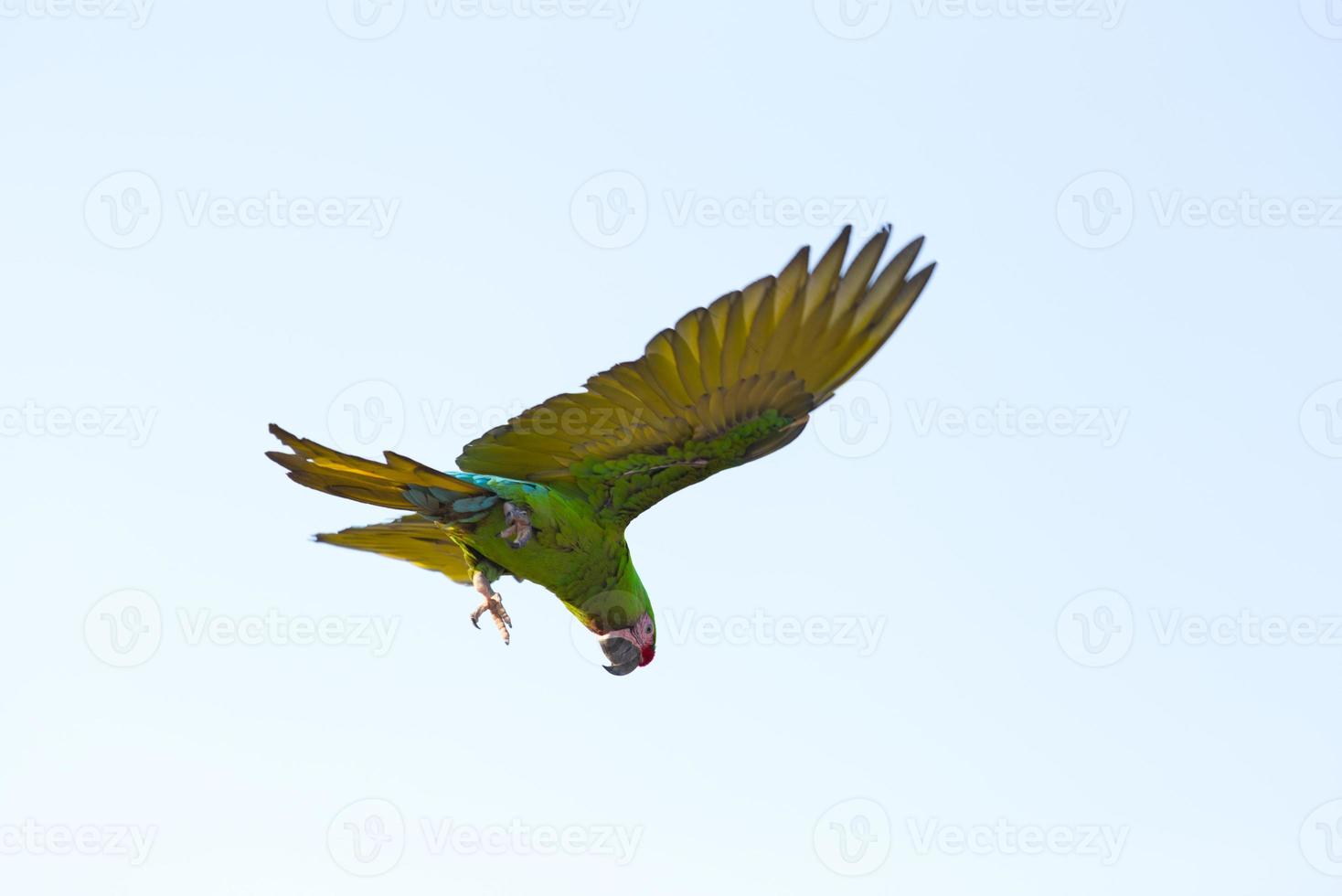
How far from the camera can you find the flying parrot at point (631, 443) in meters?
8.69

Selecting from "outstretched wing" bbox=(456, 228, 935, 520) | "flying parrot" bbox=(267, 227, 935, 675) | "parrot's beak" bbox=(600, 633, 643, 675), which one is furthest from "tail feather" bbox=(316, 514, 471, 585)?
"parrot's beak" bbox=(600, 633, 643, 675)

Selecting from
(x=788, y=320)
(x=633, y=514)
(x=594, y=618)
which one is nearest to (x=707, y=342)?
(x=788, y=320)

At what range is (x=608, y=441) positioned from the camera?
31.0 ft

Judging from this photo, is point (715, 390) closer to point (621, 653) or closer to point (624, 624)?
point (624, 624)

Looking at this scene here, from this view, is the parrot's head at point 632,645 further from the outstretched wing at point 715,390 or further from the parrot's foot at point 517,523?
the parrot's foot at point 517,523

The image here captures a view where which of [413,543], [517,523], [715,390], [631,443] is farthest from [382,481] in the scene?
[413,543]

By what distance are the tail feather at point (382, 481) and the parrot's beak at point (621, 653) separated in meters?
1.67

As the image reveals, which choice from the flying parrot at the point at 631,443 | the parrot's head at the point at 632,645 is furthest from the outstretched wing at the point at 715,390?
the parrot's head at the point at 632,645

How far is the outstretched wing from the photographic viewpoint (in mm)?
8703

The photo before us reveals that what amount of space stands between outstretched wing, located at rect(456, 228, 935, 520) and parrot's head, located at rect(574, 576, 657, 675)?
633 mm

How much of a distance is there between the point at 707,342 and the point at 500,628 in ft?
9.05

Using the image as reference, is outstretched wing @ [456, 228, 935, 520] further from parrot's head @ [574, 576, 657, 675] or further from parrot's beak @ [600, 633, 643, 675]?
parrot's beak @ [600, 633, 643, 675]

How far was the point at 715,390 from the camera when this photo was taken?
909 centimetres

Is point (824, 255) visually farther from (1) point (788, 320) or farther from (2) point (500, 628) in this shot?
(2) point (500, 628)
